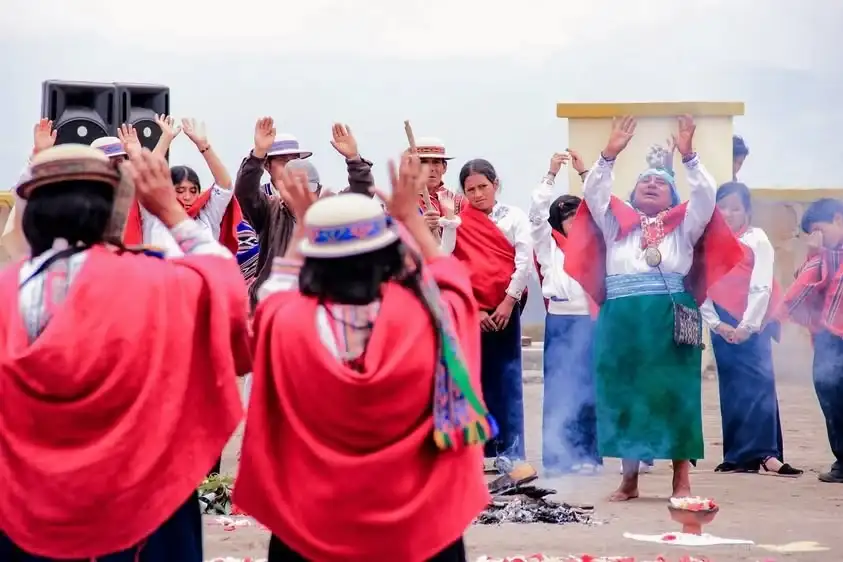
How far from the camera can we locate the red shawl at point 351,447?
4.54 metres

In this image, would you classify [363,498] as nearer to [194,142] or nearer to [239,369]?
[239,369]

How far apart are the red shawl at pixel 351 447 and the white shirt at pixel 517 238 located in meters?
5.20

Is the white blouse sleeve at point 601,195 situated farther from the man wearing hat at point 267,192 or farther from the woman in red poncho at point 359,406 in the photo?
the woman in red poncho at point 359,406

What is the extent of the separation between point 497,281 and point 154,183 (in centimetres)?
537

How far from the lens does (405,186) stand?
4.90 meters

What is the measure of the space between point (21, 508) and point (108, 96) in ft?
18.7

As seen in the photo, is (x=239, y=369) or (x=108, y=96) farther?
(x=108, y=96)

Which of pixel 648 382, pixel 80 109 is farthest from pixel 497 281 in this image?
pixel 80 109

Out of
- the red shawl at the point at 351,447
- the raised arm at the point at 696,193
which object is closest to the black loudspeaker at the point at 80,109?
the raised arm at the point at 696,193

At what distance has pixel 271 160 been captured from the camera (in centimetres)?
914

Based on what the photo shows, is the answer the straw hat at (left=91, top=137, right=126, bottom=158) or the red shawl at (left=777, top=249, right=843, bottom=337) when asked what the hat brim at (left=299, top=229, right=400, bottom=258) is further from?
the red shawl at (left=777, top=249, right=843, bottom=337)

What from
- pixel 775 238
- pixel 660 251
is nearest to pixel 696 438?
pixel 660 251

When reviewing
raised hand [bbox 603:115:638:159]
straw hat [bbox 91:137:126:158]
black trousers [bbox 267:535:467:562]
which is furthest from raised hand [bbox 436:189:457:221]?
black trousers [bbox 267:535:467:562]

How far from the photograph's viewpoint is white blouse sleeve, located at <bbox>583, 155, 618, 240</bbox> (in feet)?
28.5
